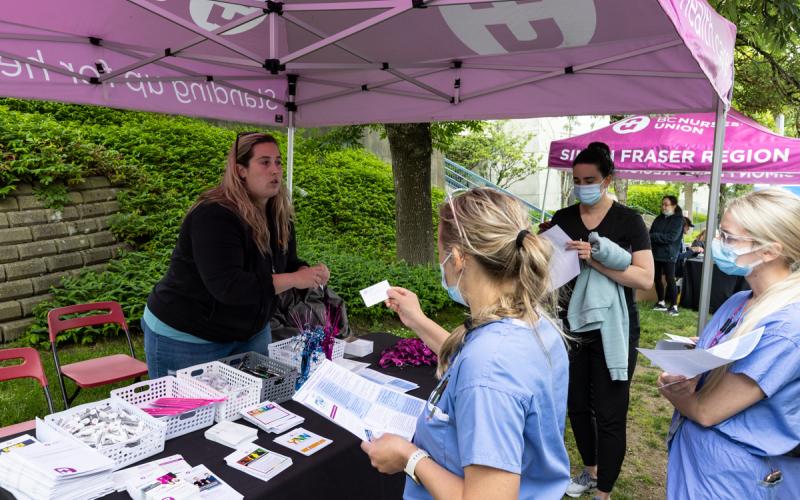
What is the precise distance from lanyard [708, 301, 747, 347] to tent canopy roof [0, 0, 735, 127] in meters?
0.91

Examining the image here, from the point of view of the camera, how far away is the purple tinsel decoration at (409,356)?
2721mm

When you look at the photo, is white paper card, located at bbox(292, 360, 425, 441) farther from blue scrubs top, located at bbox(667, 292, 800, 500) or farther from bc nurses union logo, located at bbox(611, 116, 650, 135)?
bc nurses union logo, located at bbox(611, 116, 650, 135)

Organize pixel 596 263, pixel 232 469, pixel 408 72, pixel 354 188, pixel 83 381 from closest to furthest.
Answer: pixel 232 469 → pixel 596 263 → pixel 83 381 → pixel 408 72 → pixel 354 188

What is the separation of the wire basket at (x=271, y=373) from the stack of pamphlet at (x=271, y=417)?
8 centimetres

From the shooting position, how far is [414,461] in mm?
1182

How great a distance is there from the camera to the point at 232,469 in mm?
1660

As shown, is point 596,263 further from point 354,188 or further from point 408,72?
point 354,188

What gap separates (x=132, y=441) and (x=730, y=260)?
1.97 meters

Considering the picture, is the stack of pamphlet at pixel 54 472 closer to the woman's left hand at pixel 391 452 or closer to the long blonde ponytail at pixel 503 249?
the woman's left hand at pixel 391 452

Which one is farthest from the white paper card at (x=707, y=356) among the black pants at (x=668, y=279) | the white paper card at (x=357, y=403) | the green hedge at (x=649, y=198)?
the green hedge at (x=649, y=198)

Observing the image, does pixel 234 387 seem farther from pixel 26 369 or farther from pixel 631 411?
pixel 631 411

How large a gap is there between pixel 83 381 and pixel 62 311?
1.57 ft

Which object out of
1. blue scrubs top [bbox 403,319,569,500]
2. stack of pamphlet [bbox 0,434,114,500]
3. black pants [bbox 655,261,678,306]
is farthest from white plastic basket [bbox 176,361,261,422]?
black pants [bbox 655,261,678,306]

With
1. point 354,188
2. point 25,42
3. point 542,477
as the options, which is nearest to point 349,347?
point 542,477
